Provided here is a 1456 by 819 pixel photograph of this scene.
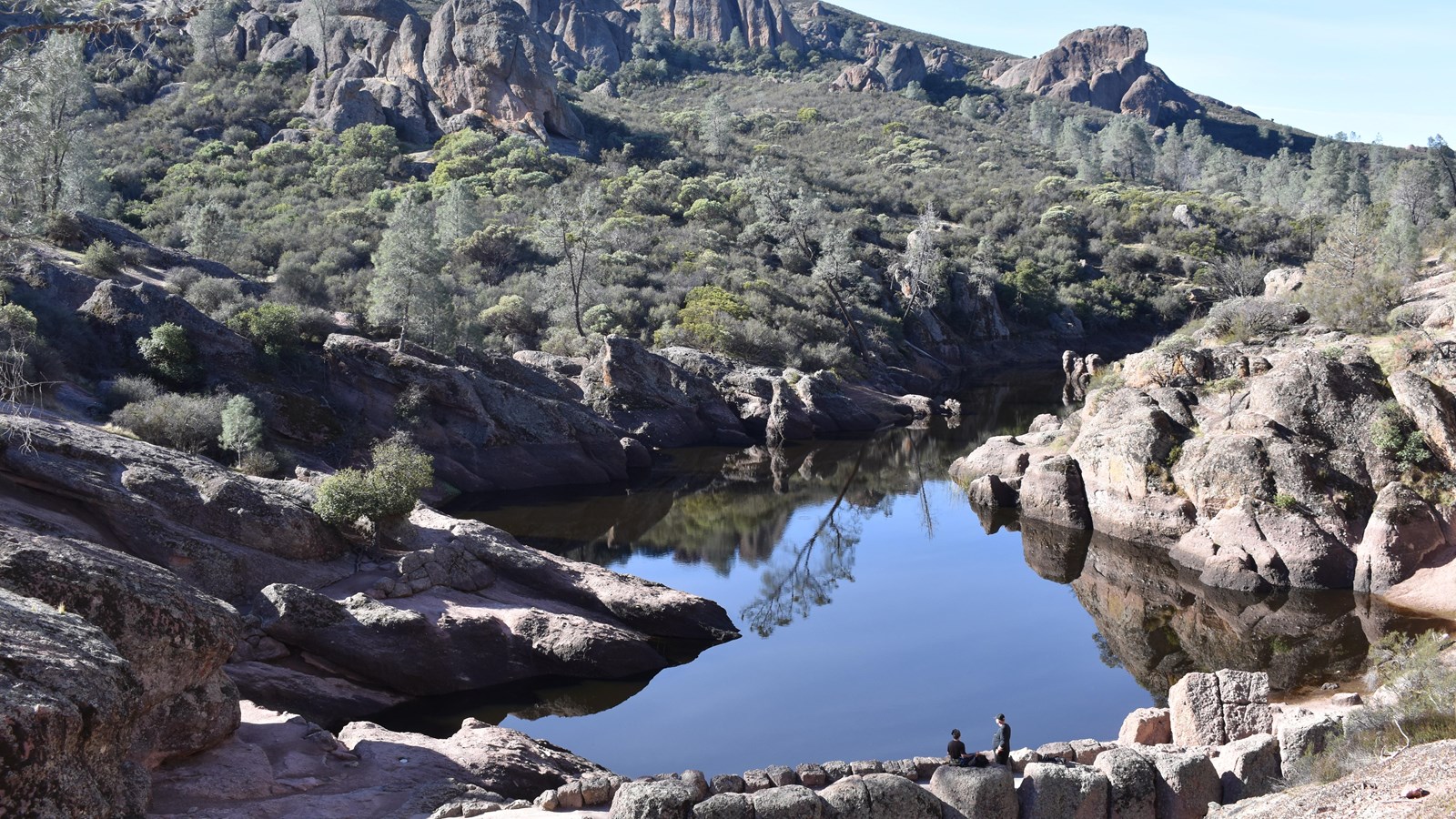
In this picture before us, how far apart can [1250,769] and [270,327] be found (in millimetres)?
31610

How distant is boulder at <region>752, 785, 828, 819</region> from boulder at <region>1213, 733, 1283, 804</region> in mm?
5473

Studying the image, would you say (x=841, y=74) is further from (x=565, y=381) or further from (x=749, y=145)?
(x=565, y=381)

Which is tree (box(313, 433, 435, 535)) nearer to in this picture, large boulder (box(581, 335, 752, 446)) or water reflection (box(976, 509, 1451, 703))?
water reflection (box(976, 509, 1451, 703))

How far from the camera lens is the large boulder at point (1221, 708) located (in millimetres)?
15305

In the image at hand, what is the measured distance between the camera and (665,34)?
155625 millimetres

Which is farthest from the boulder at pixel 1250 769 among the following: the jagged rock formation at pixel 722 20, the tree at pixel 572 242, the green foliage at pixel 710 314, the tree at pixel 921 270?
the jagged rock formation at pixel 722 20

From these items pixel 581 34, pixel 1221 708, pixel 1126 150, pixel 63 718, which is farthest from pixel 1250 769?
pixel 581 34

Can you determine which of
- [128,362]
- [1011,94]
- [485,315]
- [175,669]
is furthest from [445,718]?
[1011,94]

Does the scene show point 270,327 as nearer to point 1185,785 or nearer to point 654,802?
point 654,802

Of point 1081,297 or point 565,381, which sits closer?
point 565,381

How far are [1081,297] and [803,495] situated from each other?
49.8 meters

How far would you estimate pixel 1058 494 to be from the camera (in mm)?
31656

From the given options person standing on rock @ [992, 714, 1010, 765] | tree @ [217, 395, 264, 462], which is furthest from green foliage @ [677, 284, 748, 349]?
person standing on rock @ [992, 714, 1010, 765]

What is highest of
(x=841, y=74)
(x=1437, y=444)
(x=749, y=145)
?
(x=841, y=74)
